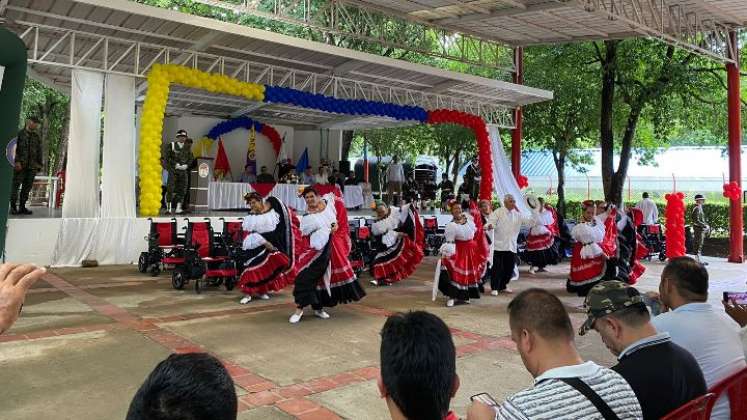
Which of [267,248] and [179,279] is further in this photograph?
[179,279]

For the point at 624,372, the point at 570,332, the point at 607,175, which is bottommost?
the point at 624,372

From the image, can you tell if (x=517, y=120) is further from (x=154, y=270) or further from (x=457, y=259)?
(x=154, y=270)

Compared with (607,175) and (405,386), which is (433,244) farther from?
(405,386)

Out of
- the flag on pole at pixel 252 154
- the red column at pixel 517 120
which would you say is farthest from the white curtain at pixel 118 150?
the red column at pixel 517 120

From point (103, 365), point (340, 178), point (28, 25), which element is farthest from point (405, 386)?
point (340, 178)

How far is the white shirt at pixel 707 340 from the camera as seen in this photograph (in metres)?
2.68

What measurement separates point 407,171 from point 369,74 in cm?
1109

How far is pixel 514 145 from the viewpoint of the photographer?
18.2 metres

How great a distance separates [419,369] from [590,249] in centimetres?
765

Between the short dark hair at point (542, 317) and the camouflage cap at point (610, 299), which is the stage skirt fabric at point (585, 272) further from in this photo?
the short dark hair at point (542, 317)

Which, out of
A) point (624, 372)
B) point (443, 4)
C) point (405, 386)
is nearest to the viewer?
point (405, 386)

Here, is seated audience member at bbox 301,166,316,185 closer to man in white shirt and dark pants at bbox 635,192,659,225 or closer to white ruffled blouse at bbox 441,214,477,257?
man in white shirt and dark pants at bbox 635,192,659,225

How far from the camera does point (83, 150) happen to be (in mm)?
10336

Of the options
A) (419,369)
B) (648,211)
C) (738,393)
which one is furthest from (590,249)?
(419,369)
